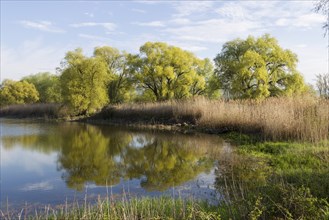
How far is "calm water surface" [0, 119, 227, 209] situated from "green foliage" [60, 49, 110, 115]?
67.2ft

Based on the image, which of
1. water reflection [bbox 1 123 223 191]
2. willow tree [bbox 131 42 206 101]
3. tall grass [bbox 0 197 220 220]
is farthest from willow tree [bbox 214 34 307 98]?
tall grass [bbox 0 197 220 220]

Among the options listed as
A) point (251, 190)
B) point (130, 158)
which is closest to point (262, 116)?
point (130, 158)

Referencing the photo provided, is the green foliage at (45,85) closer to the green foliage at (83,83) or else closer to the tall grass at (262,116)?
the green foliage at (83,83)

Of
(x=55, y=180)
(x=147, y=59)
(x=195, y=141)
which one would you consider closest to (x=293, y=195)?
(x=55, y=180)

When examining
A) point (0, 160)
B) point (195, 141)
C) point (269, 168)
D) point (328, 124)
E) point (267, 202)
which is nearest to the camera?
point (267, 202)

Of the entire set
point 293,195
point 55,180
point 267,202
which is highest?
point 293,195

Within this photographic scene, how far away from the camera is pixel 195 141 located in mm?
16453

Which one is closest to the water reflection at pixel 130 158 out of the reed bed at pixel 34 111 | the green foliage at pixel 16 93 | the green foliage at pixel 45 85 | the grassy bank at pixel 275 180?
the grassy bank at pixel 275 180

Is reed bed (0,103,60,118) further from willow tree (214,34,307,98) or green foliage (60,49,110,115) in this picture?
willow tree (214,34,307,98)

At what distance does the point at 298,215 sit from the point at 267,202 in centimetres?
75

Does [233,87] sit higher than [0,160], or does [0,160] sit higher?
[233,87]

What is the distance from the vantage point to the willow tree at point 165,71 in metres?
46.8

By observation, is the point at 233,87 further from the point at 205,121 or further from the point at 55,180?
the point at 55,180

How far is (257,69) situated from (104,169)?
33.8 meters
